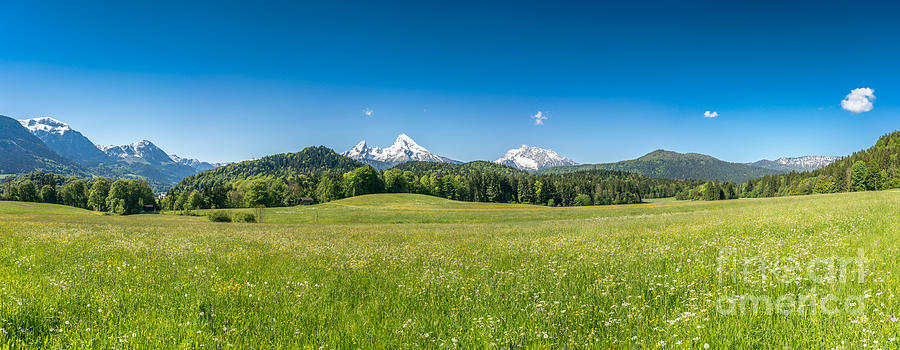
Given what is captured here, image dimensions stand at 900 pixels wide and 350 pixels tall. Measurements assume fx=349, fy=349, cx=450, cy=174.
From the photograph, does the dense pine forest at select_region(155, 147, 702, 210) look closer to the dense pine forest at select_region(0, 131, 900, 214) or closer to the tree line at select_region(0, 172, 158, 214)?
the dense pine forest at select_region(0, 131, 900, 214)

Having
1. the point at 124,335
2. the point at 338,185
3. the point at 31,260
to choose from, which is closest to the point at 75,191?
the point at 338,185

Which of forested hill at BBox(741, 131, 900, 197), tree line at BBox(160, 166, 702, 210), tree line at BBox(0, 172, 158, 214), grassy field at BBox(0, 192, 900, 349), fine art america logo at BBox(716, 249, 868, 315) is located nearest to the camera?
grassy field at BBox(0, 192, 900, 349)

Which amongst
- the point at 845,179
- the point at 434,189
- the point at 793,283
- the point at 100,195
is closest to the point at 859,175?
the point at 845,179

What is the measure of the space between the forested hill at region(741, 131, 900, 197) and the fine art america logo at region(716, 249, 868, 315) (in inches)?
5560

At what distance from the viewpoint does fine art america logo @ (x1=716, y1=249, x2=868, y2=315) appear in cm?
538

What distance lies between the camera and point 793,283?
21.5 feet

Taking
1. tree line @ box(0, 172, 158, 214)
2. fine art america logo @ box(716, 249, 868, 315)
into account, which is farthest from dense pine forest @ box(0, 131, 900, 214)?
fine art america logo @ box(716, 249, 868, 315)

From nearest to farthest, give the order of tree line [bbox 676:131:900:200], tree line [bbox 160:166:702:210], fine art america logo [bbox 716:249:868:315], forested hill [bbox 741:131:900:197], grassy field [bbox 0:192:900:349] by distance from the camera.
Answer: grassy field [bbox 0:192:900:349], fine art america logo [bbox 716:249:868:315], forested hill [bbox 741:131:900:197], tree line [bbox 676:131:900:200], tree line [bbox 160:166:702:210]

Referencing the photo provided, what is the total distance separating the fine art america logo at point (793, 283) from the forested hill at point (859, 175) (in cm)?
14122

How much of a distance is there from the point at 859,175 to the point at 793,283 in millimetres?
150589

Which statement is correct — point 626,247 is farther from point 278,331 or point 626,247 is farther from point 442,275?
point 278,331

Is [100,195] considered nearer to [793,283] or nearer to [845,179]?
[793,283]

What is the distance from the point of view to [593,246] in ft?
40.4

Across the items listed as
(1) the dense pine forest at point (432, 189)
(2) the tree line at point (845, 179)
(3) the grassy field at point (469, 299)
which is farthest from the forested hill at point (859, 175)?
(3) the grassy field at point (469, 299)
